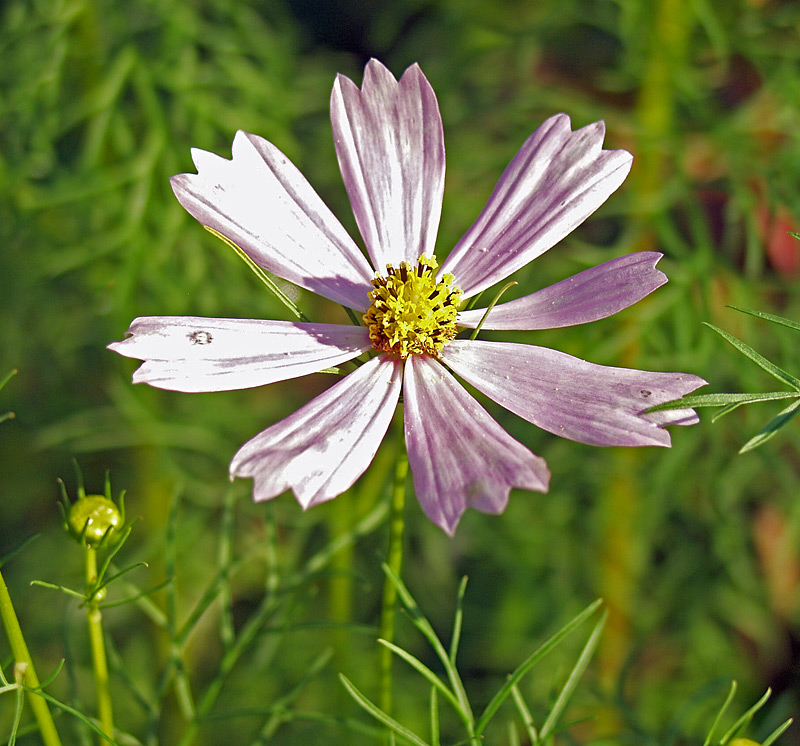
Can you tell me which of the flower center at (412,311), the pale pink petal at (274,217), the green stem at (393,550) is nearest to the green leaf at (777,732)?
the green stem at (393,550)

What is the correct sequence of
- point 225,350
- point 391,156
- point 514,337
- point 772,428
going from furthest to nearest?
point 514,337 → point 391,156 → point 225,350 → point 772,428

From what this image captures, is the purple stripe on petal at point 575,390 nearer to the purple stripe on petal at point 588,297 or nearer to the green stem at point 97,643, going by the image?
the purple stripe on petal at point 588,297

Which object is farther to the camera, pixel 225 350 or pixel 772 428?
pixel 225 350

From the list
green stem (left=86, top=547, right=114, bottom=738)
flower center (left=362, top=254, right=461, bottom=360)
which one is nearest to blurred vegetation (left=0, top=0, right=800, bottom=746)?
flower center (left=362, top=254, right=461, bottom=360)

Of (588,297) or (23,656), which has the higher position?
(588,297)

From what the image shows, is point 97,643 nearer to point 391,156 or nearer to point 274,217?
point 274,217

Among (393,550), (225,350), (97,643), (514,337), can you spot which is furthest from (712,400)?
(514,337)

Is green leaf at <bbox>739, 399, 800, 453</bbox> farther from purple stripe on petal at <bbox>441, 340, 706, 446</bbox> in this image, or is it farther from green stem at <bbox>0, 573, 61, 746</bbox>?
green stem at <bbox>0, 573, 61, 746</bbox>
